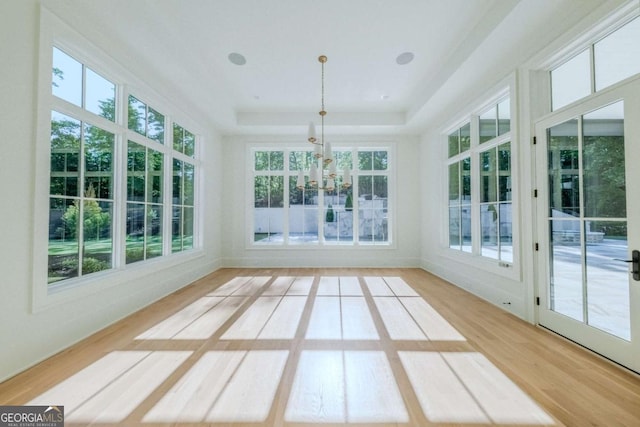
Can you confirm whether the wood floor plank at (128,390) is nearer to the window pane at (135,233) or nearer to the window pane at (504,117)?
the window pane at (135,233)

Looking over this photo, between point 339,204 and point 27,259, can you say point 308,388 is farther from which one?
point 339,204

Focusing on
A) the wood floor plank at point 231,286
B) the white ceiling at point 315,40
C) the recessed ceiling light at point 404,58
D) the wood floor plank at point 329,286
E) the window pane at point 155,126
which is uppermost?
the recessed ceiling light at point 404,58

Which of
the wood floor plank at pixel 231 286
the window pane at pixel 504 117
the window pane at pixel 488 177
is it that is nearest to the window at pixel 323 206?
the wood floor plank at pixel 231 286

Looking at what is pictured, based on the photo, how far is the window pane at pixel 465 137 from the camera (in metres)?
4.39

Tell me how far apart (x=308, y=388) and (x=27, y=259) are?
2.41 metres

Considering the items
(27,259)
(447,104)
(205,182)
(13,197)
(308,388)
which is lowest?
(308,388)

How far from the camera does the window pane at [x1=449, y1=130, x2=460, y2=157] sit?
476cm

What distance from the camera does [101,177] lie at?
9.56 feet

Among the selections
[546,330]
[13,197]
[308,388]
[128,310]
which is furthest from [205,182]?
[546,330]

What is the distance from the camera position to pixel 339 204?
20.6 feet

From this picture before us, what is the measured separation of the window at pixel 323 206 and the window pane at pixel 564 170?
355 centimetres

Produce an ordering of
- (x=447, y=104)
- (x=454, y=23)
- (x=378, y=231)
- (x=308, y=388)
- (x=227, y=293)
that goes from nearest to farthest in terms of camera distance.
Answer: (x=308, y=388)
(x=454, y=23)
(x=227, y=293)
(x=447, y=104)
(x=378, y=231)

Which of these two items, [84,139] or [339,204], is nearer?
[84,139]

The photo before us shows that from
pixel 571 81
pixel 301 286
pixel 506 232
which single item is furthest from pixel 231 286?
pixel 571 81
